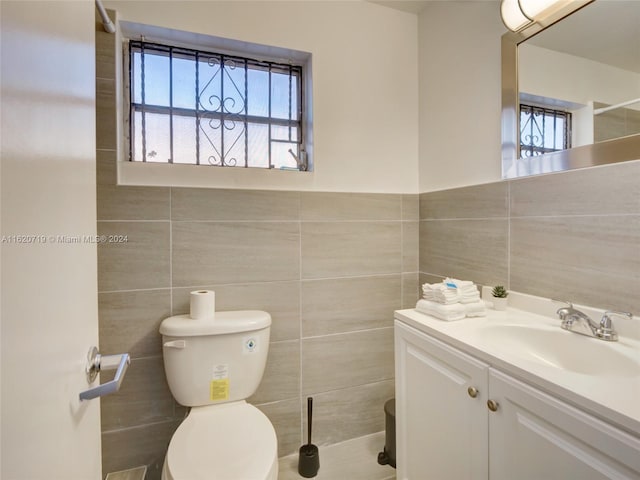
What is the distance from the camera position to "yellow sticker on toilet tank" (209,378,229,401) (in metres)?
1.31

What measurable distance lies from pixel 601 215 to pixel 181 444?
1603mm

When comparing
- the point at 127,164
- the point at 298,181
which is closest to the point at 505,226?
the point at 298,181

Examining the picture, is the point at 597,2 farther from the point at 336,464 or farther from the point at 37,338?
the point at 336,464

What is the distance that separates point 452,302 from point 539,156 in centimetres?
66

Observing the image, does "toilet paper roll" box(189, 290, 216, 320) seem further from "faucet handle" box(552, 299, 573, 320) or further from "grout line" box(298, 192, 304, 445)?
"faucet handle" box(552, 299, 573, 320)

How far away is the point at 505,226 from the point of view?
4.36 feet

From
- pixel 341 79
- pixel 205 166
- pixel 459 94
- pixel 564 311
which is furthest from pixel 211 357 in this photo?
pixel 459 94

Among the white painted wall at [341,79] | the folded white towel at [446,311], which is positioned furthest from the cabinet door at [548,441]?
the white painted wall at [341,79]

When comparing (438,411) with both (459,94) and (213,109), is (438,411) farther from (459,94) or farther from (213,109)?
(213,109)

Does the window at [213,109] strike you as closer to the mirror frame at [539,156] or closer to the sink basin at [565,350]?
the mirror frame at [539,156]

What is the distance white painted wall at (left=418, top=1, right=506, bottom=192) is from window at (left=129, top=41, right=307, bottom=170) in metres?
0.73

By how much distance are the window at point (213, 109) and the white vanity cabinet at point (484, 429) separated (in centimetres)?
116

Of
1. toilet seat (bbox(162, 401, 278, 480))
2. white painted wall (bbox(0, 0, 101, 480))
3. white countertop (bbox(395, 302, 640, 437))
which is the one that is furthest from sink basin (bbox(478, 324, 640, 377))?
white painted wall (bbox(0, 0, 101, 480))

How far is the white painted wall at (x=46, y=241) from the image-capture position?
37 centimetres
